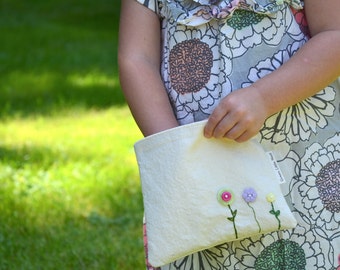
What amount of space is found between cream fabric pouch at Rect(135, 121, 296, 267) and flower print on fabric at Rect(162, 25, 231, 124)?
0.56ft

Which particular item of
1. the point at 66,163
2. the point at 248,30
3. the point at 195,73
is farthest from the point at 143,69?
the point at 66,163

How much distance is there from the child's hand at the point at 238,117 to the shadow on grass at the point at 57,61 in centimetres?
447

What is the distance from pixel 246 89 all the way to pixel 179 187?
253 mm

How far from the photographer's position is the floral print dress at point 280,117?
6.57ft

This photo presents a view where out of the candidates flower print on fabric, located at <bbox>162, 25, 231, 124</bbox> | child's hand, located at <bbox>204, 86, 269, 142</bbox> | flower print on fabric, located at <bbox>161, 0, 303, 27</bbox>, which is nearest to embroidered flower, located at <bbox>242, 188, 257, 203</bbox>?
child's hand, located at <bbox>204, 86, 269, 142</bbox>

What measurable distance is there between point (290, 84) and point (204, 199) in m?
0.31

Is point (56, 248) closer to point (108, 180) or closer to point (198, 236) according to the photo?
point (108, 180)

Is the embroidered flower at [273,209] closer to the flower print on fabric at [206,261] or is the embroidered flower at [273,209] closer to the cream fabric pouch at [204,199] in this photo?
the cream fabric pouch at [204,199]

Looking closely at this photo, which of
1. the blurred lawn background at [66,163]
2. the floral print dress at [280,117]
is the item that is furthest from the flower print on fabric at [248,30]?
the blurred lawn background at [66,163]

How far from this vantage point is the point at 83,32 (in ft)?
37.0

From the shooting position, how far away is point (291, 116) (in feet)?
6.60

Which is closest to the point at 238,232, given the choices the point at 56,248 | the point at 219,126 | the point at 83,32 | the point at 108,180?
the point at 219,126

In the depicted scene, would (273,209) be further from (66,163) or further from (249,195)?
(66,163)

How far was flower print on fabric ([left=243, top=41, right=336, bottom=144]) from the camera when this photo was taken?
2.00m
